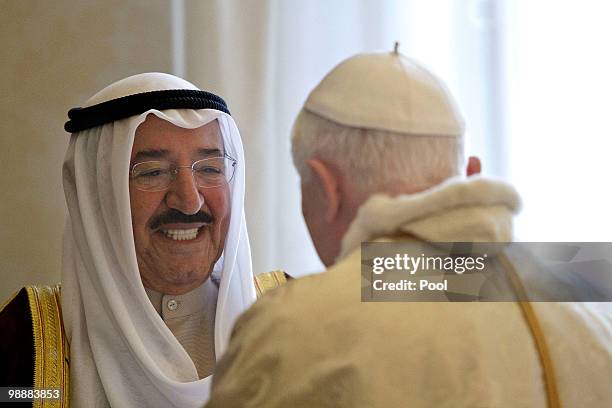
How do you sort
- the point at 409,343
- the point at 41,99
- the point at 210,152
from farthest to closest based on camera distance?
the point at 41,99, the point at 210,152, the point at 409,343

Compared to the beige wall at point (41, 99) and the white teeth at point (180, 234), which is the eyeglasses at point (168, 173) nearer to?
the white teeth at point (180, 234)

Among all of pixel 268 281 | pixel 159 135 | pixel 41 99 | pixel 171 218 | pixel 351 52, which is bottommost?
pixel 268 281

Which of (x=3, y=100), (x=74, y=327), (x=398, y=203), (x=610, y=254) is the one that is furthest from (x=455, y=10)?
(x=398, y=203)

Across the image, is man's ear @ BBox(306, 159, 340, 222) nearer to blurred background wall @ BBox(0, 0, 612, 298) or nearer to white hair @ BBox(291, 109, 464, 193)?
white hair @ BBox(291, 109, 464, 193)

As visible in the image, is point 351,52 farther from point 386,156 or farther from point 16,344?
point 386,156

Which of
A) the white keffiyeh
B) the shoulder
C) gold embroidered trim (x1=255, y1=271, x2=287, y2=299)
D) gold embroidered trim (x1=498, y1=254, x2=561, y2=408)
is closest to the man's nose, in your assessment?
the white keffiyeh

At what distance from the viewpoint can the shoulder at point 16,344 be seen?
2256mm

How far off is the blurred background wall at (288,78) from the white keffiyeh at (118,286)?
2.07ft

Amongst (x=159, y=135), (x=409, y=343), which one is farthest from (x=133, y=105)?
(x=409, y=343)

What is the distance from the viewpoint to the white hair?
4.72 ft

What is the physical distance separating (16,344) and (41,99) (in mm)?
1158

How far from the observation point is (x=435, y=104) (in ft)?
5.05

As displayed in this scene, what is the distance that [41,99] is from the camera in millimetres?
3148

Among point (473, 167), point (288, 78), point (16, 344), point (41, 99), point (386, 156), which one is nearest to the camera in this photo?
point (386, 156)
